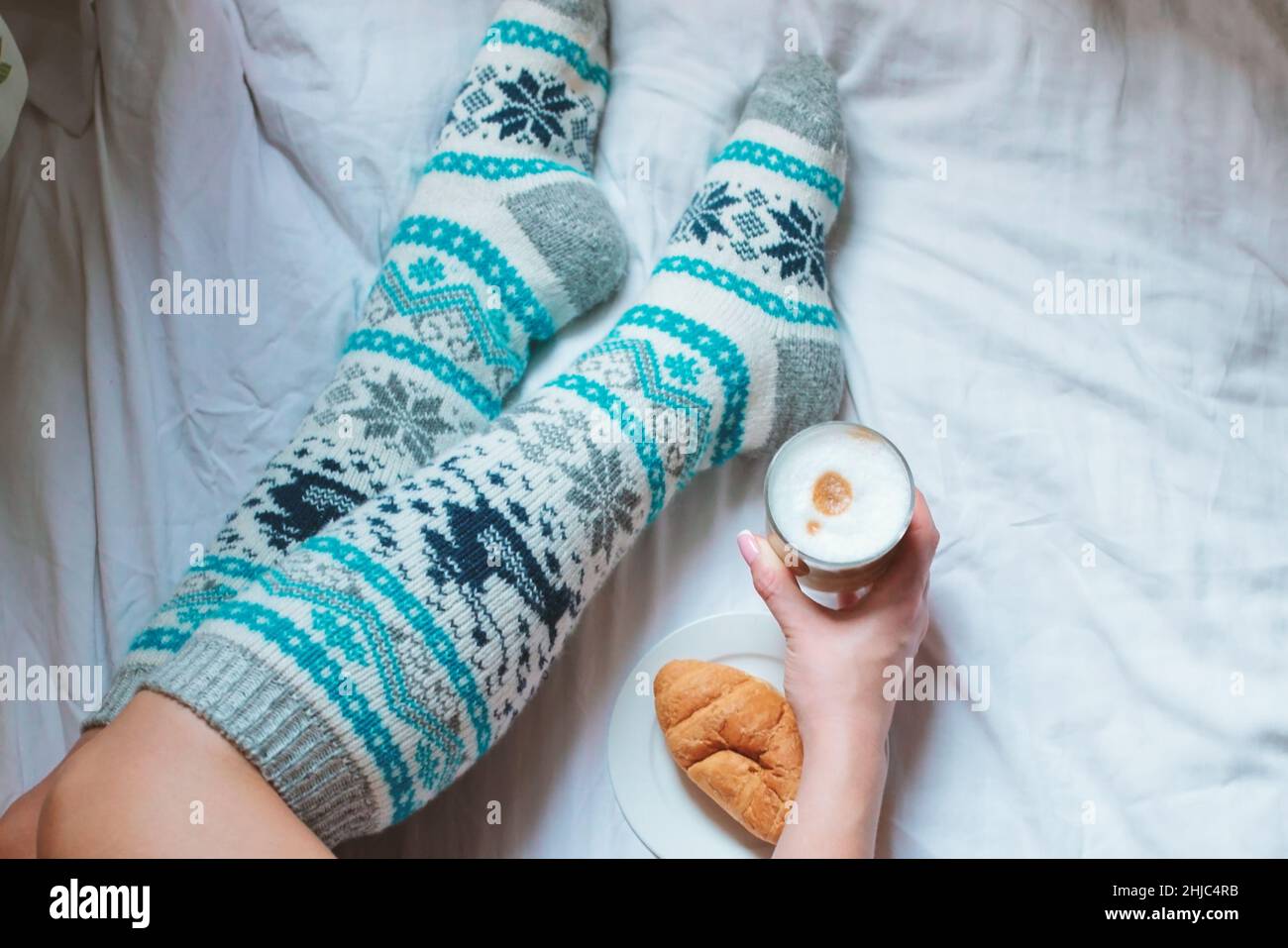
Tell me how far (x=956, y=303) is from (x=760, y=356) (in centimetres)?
19

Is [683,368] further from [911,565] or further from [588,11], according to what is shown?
[588,11]

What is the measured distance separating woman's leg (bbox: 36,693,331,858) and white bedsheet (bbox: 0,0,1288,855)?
256mm

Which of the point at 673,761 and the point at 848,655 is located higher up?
the point at 848,655

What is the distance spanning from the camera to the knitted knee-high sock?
68cm

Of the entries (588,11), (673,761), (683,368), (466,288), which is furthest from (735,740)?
(588,11)

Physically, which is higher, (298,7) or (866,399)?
(298,7)

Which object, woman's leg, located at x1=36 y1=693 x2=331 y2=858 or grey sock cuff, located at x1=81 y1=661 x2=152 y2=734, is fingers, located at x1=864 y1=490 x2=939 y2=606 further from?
grey sock cuff, located at x1=81 y1=661 x2=152 y2=734

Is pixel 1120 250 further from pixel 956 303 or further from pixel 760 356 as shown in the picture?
pixel 760 356

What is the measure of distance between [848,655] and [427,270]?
1.64 ft

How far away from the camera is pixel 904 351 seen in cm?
94

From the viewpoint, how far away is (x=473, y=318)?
3.02 ft

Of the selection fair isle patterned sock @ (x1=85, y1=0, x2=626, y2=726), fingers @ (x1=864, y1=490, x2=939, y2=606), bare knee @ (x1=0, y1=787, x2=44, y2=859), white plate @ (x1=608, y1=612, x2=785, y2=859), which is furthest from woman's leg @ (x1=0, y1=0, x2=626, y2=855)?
fingers @ (x1=864, y1=490, x2=939, y2=606)
